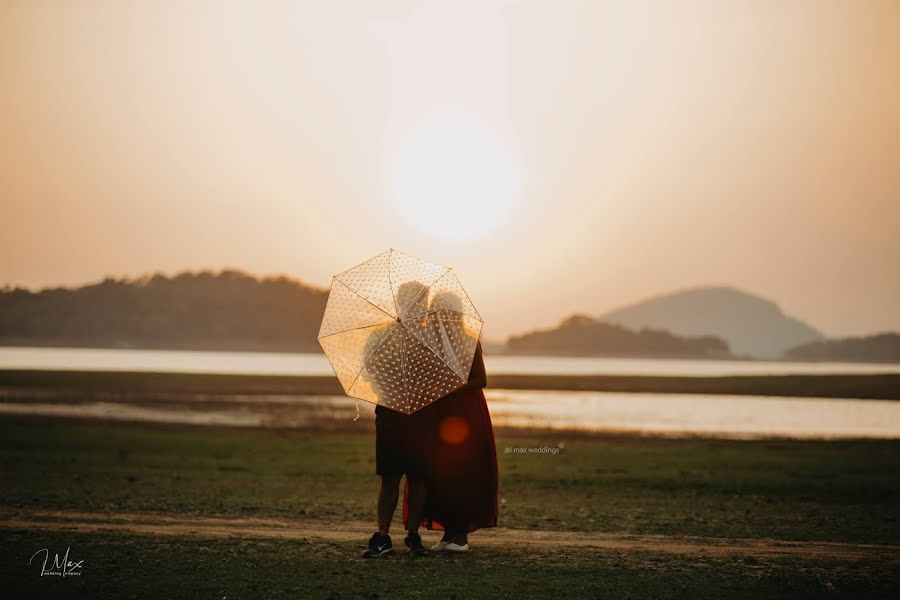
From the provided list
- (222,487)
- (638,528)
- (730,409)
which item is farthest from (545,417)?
(638,528)

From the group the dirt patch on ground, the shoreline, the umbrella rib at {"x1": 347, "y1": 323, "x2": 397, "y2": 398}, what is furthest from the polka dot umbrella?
the shoreline

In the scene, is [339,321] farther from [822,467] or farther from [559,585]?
[822,467]

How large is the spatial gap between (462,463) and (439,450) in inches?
12.2

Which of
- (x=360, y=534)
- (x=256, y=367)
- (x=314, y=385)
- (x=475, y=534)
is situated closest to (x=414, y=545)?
(x=360, y=534)

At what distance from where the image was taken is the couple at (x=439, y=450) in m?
10.3

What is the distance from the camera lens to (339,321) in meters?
10.5

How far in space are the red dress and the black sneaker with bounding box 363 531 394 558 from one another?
1.44 feet

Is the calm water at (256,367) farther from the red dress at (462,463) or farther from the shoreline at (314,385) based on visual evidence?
the red dress at (462,463)

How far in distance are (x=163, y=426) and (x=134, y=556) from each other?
2502cm
